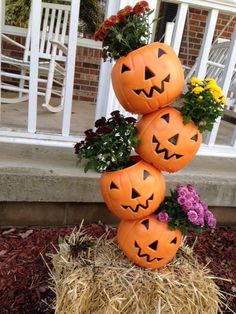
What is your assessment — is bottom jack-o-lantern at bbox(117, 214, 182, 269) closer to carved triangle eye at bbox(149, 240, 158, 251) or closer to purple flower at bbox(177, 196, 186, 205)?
carved triangle eye at bbox(149, 240, 158, 251)

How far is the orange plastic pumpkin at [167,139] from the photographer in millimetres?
1293

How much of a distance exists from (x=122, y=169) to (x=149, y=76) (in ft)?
1.29

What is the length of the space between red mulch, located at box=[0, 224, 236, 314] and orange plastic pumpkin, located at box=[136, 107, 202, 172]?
0.76 metres

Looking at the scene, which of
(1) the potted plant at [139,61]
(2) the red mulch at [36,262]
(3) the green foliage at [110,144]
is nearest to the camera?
(1) the potted plant at [139,61]

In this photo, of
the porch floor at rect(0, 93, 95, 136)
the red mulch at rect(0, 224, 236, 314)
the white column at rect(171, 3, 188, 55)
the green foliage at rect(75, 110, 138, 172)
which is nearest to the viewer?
the green foliage at rect(75, 110, 138, 172)

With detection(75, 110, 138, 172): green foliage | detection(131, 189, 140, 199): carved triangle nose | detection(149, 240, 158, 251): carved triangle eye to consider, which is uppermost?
detection(75, 110, 138, 172): green foliage

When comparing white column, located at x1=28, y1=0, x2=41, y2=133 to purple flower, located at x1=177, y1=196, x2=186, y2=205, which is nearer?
purple flower, located at x1=177, y1=196, x2=186, y2=205

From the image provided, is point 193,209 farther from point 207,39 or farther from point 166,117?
point 207,39

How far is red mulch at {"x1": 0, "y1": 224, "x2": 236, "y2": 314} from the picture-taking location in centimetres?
159

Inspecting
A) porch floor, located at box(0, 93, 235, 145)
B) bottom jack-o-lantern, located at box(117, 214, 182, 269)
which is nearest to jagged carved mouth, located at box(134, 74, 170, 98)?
bottom jack-o-lantern, located at box(117, 214, 182, 269)

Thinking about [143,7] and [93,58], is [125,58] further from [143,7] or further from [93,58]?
[93,58]

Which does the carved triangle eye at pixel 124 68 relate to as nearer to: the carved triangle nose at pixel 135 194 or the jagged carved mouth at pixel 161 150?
the jagged carved mouth at pixel 161 150

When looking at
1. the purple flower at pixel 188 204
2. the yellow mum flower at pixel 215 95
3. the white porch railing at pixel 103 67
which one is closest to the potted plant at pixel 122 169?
the purple flower at pixel 188 204

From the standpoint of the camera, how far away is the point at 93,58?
4801 mm
